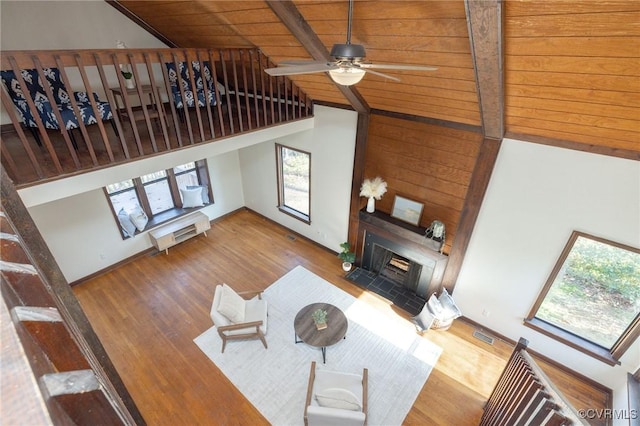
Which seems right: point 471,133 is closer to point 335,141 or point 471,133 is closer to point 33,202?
point 335,141

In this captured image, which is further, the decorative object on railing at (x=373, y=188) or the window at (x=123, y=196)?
the window at (x=123, y=196)

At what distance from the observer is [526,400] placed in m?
2.65

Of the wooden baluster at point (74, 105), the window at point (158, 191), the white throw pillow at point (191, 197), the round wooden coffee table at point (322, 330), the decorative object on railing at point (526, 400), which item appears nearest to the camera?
the decorative object on railing at point (526, 400)

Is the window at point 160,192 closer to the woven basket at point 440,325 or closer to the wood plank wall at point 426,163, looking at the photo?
the wood plank wall at point 426,163

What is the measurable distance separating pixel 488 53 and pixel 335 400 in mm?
3589

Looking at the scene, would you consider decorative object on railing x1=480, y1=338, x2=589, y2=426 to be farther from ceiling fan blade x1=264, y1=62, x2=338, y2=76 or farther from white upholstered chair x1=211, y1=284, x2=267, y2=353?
ceiling fan blade x1=264, y1=62, x2=338, y2=76

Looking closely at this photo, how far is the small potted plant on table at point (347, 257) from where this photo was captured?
5.66 metres

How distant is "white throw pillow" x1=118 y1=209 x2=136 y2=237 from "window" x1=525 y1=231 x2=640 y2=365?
6799 millimetres

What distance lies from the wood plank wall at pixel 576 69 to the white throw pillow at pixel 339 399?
3.53m

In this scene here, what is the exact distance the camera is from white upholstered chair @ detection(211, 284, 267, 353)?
4.09 metres

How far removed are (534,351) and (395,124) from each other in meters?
3.83

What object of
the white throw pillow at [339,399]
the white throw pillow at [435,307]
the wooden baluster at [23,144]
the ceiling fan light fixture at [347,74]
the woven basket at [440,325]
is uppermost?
the ceiling fan light fixture at [347,74]

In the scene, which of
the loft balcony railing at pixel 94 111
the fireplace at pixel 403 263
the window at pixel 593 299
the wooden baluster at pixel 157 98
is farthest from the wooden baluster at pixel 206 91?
the window at pixel 593 299

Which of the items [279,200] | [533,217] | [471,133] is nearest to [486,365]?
[533,217]
